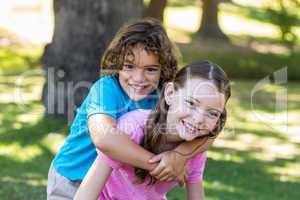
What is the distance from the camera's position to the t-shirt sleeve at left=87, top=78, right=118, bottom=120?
3.21 metres

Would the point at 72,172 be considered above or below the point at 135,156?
below

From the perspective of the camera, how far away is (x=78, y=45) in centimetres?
799

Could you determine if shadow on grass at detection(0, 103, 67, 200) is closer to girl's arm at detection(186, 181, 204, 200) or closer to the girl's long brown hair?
girl's arm at detection(186, 181, 204, 200)

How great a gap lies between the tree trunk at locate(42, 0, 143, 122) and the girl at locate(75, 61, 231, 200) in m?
4.90

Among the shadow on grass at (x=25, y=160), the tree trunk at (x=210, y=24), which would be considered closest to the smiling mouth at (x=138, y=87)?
the shadow on grass at (x=25, y=160)

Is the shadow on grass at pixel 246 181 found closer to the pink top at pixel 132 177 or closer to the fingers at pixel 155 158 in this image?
the pink top at pixel 132 177

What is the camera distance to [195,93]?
2.82 m

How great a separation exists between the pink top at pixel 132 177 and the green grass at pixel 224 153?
242cm

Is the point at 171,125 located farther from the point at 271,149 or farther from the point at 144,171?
the point at 271,149

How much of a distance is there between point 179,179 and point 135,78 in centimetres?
56

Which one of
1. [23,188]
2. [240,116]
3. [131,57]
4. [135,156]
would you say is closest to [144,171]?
[135,156]

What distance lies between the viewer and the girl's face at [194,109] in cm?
282

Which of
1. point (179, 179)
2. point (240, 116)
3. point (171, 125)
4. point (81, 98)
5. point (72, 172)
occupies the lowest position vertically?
point (240, 116)

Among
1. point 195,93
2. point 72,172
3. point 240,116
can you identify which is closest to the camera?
point 195,93
